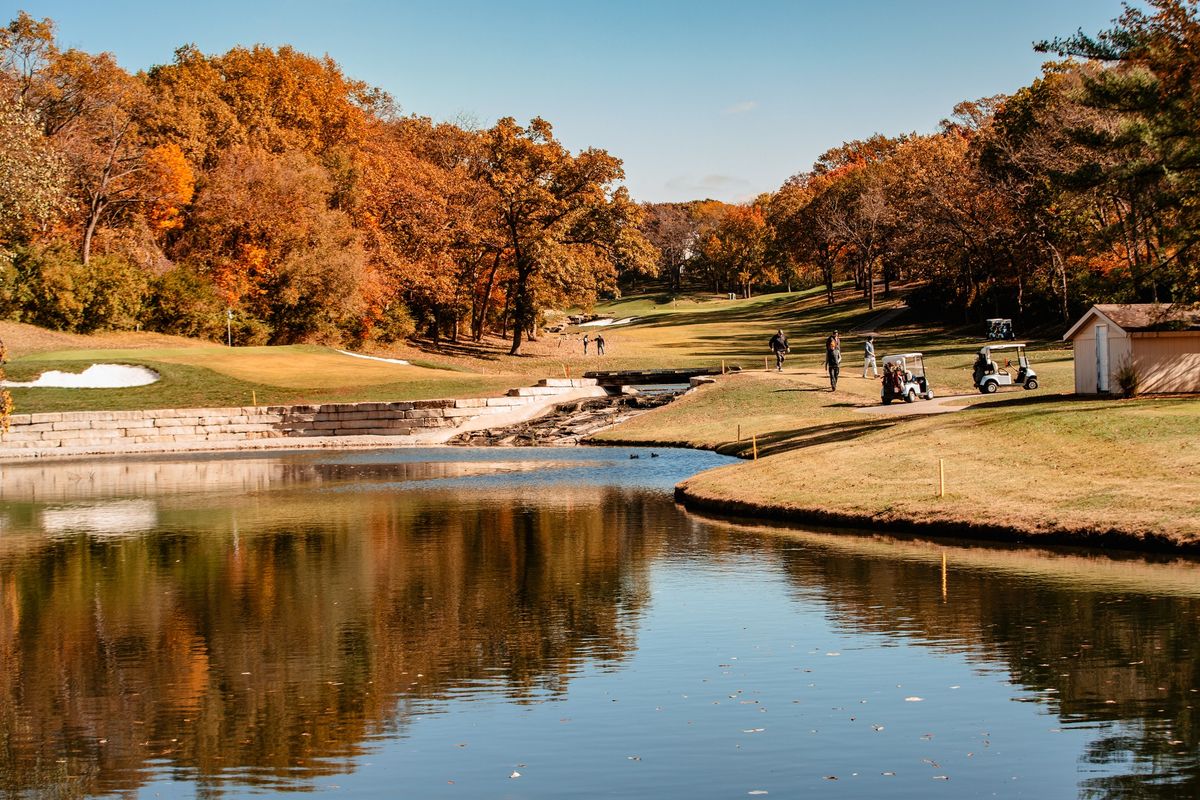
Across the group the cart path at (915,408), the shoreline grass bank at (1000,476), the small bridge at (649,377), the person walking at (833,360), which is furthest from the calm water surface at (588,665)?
the small bridge at (649,377)

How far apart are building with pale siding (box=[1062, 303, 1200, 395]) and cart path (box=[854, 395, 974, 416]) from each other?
4.23 meters

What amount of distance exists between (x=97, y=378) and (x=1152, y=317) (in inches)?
1468

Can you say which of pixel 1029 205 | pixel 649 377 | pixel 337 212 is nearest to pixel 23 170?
pixel 337 212

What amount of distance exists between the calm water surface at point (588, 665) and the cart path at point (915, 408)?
14.6 metres

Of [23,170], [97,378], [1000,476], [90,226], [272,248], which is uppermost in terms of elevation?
[23,170]

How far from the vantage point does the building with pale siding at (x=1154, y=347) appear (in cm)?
3284

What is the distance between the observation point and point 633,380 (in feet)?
184

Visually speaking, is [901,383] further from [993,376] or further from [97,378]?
[97,378]

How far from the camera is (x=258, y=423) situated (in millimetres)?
47281

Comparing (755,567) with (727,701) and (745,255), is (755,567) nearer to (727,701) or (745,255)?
(727,701)

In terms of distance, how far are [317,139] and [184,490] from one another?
50.3 meters

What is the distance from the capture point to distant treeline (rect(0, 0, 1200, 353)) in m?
60.2

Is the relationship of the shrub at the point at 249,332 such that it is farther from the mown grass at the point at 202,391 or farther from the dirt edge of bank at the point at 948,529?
the dirt edge of bank at the point at 948,529

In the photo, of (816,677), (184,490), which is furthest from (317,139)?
(816,677)
